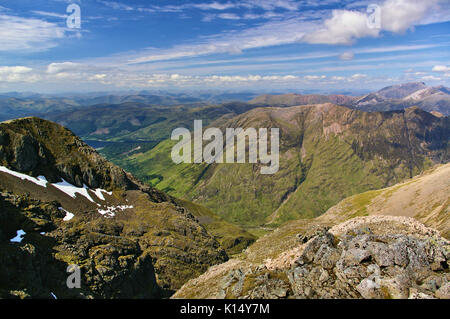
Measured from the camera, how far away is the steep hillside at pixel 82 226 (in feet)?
220

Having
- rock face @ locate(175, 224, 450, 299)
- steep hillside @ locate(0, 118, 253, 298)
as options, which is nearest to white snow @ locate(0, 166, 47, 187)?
steep hillside @ locate(0, 118, 253, 298)

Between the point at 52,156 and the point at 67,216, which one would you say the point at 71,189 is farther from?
the point at 67,216

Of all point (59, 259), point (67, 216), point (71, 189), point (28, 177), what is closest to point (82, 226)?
point (67, 216)

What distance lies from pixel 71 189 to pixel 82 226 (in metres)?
39.5

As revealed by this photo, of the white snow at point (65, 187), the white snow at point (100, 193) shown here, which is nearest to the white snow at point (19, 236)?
the white snow at point (65, 187)

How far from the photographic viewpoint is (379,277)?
117 ft

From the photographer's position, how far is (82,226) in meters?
109

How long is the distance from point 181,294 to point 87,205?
85323 millimetres

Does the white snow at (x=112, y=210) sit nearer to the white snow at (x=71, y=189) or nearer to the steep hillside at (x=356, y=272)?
the white snow at (x=71, y=189)

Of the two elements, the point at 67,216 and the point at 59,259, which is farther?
the point at 67,216

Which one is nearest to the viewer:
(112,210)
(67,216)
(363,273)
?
Answer: (363,273)

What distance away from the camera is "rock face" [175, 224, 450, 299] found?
34.0 meters
